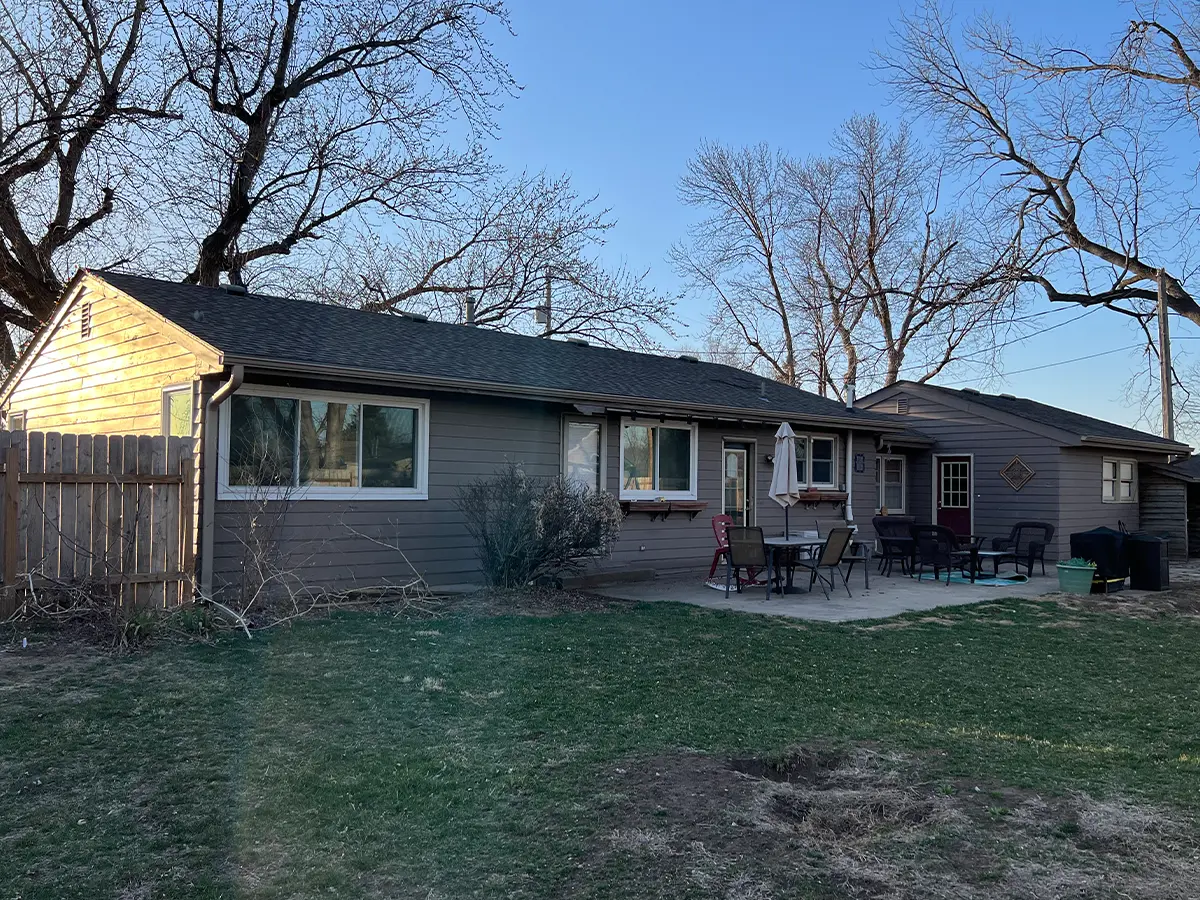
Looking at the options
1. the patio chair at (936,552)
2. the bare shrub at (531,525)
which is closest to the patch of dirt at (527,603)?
the bare shrub at (531,525)

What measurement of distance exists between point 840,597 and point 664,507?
9.18 ft

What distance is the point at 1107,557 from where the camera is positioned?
12.6 m

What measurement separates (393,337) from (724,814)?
9074 mm

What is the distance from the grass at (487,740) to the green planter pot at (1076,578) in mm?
3952

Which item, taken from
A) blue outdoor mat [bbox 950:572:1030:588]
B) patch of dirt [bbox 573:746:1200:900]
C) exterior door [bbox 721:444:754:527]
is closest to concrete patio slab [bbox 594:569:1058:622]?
blue outdoor mat [bbox 950:572:1030:588]

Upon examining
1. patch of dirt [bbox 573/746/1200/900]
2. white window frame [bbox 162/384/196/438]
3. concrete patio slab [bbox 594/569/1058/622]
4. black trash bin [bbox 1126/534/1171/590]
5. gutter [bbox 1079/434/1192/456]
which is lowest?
patch of dirt [bbox 573/746/1200/900]

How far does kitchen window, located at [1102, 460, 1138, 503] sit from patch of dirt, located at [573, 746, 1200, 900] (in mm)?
17022

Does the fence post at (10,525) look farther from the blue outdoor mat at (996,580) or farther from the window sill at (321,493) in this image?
the blue outdoor mat at (996,580)

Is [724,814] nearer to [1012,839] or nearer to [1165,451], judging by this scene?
[1012,839]

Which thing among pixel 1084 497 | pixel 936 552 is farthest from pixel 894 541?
pixel 1084 497

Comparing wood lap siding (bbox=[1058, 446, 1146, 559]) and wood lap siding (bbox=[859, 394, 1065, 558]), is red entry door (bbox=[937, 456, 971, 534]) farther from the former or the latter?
wood lap siding (bbox=[1058, 446, 1146, 559])

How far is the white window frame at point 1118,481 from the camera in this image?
61.7ft

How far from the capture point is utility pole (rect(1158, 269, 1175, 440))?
1989cm

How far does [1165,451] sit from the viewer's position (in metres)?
20.3
